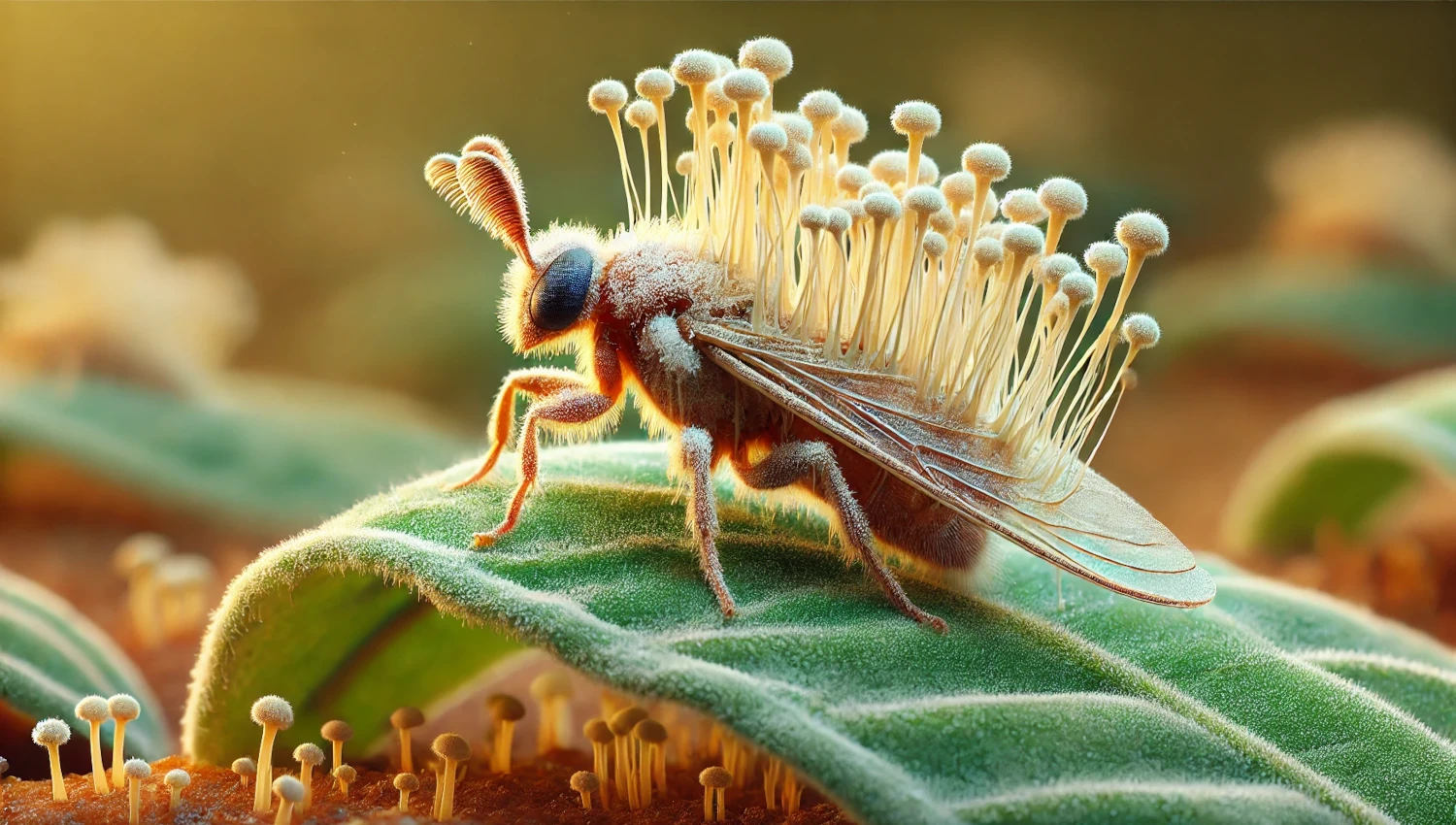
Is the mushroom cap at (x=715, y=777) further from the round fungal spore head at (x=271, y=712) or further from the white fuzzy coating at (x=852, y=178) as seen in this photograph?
the white fuzzy coating at (x=852, y=178)

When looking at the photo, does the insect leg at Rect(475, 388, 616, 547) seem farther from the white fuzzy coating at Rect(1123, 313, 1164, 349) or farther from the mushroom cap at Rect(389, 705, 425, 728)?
the white fuzzy coating at Rect(1123, 313, 1164, 349)

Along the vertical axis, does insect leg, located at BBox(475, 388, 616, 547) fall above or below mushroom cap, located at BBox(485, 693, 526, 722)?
above

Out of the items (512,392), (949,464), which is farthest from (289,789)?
(949,464)

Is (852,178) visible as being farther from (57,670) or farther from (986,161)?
(57,670)

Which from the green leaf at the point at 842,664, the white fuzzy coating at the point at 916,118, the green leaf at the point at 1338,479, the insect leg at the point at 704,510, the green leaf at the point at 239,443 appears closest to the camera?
the green leaf at the point at 842,664

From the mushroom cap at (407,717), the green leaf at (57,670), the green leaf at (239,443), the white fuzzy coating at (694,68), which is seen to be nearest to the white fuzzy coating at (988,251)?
the white fuzzy coating at (694,68)

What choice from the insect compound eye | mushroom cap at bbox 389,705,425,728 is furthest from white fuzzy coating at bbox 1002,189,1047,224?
mushroom cap at bbox 389,705,425,728
